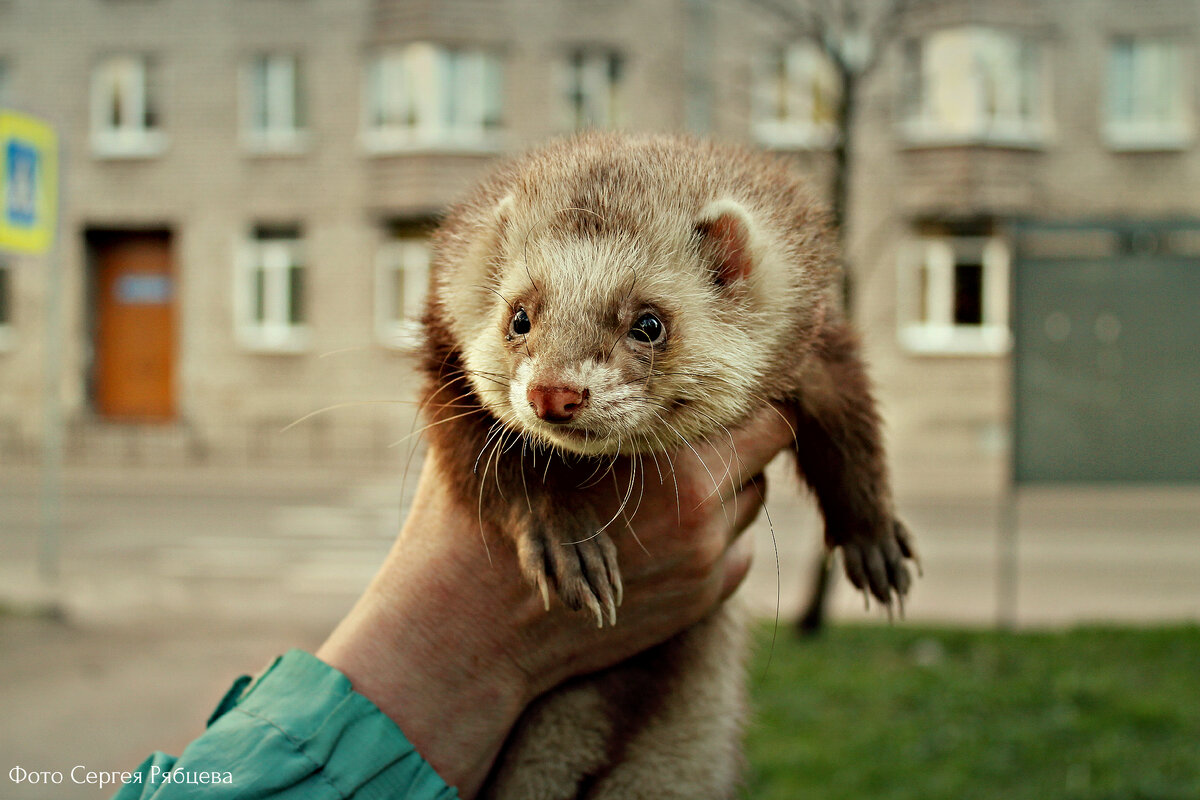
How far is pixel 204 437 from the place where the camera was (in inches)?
725

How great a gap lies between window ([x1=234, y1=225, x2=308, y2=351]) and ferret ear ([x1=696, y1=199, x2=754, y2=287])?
17571mm

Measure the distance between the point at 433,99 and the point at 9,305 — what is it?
9.13 metres

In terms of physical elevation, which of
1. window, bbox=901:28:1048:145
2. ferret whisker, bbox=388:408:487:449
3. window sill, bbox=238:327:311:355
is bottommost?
ferret whisker, bbox=388:408:487:449

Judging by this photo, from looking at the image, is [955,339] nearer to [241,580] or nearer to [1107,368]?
[1107,368]

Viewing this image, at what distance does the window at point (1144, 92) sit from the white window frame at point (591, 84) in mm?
8269

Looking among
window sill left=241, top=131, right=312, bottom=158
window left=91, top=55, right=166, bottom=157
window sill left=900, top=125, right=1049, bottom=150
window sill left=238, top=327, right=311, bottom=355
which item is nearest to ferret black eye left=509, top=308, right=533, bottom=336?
window sill left=900, top=125, right=1049, bottom=150

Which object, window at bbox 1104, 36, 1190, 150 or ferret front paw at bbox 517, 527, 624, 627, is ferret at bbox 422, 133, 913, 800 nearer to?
ferret front paw at bbox 517, 527, 624, 627

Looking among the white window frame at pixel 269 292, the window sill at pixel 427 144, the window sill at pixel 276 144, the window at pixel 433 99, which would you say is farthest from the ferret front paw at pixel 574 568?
the window sill at pixel 276 144

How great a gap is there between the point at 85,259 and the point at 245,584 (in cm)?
1295

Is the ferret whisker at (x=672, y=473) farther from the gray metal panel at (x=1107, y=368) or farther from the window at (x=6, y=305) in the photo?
the window at (x=6, y=305)

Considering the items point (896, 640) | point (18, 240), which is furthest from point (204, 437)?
point (896, 640)

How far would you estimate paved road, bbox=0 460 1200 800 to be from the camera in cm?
520

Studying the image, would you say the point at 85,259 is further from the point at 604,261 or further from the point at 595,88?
the point at 604,261

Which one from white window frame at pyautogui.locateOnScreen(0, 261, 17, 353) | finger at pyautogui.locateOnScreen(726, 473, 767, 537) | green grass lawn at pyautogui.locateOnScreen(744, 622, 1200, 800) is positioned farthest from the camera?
white window frame at pyautogui.locateOnScreen(0, 261, 17, 353)
